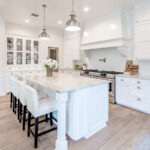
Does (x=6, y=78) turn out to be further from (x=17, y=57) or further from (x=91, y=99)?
(x=91, y=99)

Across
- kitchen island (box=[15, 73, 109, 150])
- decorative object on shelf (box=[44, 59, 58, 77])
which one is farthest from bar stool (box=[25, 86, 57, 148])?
decorative object on shelf (box=[44, 59, 58, 77])

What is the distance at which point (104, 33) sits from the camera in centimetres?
409

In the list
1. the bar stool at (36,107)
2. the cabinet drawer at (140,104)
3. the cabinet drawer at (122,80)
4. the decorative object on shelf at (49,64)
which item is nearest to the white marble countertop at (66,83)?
the bar stool at (36,107)

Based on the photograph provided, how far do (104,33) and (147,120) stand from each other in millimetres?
2906

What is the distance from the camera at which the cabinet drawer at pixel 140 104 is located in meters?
3.01

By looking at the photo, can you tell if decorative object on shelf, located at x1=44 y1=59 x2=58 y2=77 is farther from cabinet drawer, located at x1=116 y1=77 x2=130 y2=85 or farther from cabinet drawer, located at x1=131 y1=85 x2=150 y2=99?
cabinet drawer, located at x1=131 y1=85 x2=150 y2=99

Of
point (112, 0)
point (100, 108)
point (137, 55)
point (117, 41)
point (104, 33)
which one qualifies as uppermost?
point (112, 0)

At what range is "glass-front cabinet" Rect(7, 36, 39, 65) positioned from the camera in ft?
16.5

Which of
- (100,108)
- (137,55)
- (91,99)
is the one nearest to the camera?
(91,99)

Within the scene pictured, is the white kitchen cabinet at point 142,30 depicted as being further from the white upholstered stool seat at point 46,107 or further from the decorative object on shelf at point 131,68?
the white upholstered stool seat at point 46,107

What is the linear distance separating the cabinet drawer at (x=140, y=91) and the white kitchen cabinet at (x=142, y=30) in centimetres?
82

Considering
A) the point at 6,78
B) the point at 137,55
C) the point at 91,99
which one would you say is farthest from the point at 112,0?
the point at 6,78

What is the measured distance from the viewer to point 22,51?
531cm

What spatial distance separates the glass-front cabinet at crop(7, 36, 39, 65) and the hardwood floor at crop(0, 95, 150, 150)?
290 cm
